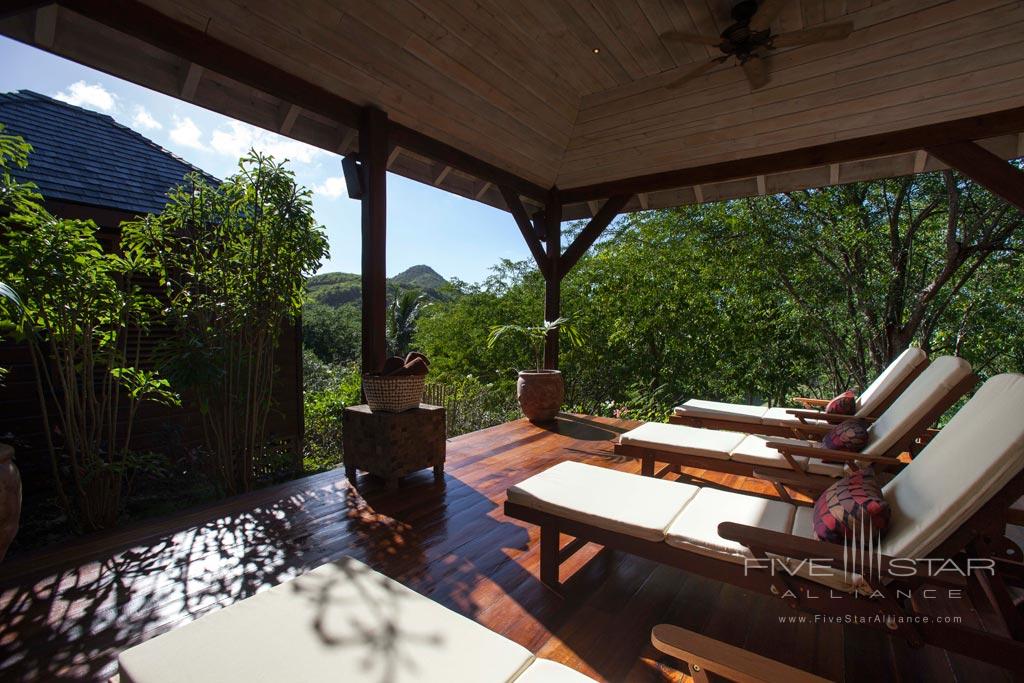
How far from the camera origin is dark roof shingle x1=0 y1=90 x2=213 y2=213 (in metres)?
4.53

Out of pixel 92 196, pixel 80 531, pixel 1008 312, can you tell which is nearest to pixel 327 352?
pixel 92 196

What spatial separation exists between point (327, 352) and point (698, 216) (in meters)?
19.9

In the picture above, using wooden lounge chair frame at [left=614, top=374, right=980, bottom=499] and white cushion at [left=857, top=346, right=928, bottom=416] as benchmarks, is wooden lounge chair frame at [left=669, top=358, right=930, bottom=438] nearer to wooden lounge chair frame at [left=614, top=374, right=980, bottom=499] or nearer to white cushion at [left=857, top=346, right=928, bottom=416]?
white cushion at [left=857, top=346, right=928, bottom=416]

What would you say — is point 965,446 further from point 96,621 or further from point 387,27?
point 387,27

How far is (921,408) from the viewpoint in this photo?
7.75 ft

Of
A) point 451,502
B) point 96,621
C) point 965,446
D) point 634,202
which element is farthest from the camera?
point 634,202

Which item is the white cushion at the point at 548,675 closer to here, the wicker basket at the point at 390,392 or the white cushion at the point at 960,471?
the white cushion at the point at 960,471

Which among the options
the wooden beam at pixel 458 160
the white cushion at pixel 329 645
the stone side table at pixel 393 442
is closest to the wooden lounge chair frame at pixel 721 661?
the white cushion at pixel 329 645

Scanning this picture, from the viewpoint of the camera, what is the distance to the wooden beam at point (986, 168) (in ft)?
12.0

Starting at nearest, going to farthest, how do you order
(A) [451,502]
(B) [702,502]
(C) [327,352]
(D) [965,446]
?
1. (D) [965,446]
2. (B) [702,502]
3. (A) [451,502]
4. (C) [327,352]

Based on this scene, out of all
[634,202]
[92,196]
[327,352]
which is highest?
[634,202]

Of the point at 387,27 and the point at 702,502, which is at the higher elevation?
the point at 387,27

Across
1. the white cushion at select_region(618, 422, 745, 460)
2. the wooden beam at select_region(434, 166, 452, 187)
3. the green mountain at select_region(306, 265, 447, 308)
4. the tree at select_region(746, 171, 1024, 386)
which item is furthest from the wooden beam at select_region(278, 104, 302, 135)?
the green mountain at select_region(306, 265, 447, 308)

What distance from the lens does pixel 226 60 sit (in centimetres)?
294
